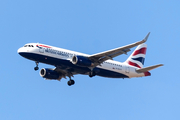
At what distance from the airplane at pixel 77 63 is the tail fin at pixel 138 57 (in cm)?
105

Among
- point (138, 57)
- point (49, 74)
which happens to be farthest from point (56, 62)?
point (138, 57)

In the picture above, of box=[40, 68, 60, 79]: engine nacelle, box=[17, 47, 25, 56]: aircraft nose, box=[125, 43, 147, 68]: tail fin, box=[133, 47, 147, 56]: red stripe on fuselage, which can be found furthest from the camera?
box=[133, 47, 147, 56]: red stripe on fuselage

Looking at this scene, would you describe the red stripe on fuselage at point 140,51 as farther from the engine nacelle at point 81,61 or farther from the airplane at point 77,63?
the engine nacelle at point 81,61

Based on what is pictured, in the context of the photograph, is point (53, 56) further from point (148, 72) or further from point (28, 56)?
point (148, 72)

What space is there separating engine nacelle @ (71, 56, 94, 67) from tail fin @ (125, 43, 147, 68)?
10857 mm

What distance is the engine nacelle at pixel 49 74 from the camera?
200 feet

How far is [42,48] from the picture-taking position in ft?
178

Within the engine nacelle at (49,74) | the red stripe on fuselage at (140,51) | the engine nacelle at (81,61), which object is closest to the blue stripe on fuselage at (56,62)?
the engine nacelle at (81,61)

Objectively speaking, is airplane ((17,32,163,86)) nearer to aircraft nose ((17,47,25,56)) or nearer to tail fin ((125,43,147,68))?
aircraft nose ((17,47,25,56))

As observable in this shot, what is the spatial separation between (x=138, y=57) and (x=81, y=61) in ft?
49.1

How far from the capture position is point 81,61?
5428 cm

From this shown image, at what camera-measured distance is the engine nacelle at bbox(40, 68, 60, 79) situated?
6097 cm

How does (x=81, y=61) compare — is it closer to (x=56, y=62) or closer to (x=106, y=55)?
(x=56, y=62)

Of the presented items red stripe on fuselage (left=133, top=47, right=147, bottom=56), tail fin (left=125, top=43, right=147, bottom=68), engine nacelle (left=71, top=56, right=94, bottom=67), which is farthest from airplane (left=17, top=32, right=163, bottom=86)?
red stripe on fuselage (left=133, top=47, right=147, bottom=56)
